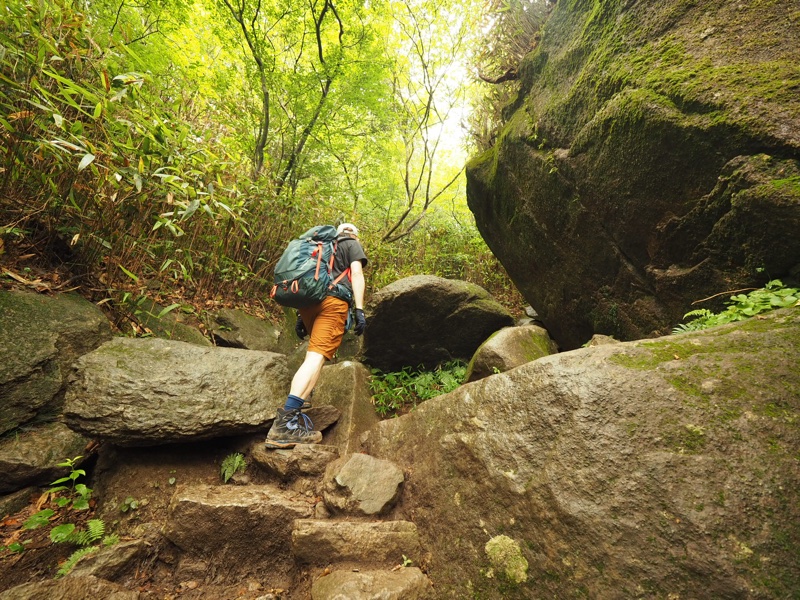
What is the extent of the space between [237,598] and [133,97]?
442 centimetres

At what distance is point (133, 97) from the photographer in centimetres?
330

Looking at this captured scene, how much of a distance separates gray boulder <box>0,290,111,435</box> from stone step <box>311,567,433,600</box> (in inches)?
119

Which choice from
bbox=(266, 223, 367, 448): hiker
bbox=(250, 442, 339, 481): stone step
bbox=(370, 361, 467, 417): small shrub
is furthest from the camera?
bbox=(370, 361, 467, 417): small shrub

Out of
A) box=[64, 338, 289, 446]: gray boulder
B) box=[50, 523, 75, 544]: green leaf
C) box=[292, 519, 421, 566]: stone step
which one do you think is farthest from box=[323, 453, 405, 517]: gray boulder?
box=[50, 523, 75, 544]: green leaf

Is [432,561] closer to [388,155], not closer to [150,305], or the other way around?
[150,305]

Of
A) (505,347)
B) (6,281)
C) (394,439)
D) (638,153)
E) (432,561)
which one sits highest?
(638,153)

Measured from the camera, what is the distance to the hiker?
3.35 m

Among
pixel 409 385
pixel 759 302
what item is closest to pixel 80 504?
pixel 409 385

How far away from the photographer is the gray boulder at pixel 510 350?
423 cm

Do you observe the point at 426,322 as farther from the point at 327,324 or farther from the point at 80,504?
the point at 80,504

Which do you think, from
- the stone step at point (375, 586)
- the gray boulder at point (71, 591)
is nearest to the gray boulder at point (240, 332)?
the gray boulder at point (71, 591)

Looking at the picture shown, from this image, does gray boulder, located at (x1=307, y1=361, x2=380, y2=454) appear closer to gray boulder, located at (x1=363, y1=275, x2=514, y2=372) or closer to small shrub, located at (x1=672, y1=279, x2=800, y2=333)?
gray boulder, located at (x1=363, y1=275, x2=514, y2=372)


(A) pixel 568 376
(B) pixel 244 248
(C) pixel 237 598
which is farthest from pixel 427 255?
(C) pixel 237 598

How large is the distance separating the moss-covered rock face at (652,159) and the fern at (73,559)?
494 cm
